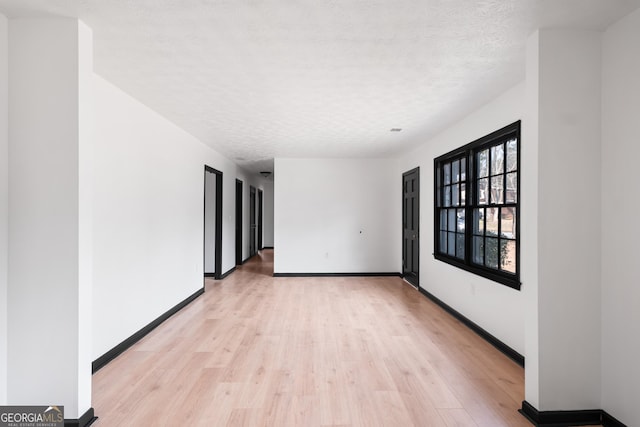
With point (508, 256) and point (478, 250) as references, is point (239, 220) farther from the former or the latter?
point (508, 256)

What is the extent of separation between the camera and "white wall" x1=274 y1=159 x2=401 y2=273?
720 centimetres

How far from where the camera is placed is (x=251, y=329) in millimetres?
3984

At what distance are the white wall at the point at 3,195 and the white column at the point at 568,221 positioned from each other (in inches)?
129

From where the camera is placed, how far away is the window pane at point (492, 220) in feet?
11.6

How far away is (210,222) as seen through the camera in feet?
23.3

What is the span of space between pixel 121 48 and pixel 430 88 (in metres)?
2.49

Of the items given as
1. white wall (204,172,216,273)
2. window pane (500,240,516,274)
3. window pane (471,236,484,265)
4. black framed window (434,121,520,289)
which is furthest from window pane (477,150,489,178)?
white wall (204,172,216,273)

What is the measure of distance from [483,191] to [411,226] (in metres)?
2.70

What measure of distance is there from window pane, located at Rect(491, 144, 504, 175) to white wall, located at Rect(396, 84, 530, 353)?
195 millimetres

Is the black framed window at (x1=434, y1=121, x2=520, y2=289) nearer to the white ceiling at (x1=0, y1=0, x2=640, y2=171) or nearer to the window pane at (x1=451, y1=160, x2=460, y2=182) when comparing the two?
the window pane at (x1=451, y1=160, x2=460, y2=182)

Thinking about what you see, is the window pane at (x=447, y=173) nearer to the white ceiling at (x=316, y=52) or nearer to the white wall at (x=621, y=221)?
the white ceiling at (x=316, y=52)

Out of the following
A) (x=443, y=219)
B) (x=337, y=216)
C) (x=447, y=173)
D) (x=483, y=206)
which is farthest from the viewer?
(x=337, y=216)

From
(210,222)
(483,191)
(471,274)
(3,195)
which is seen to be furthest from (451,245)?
(210,222)

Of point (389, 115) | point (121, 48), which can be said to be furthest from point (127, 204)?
point (389, 115)
